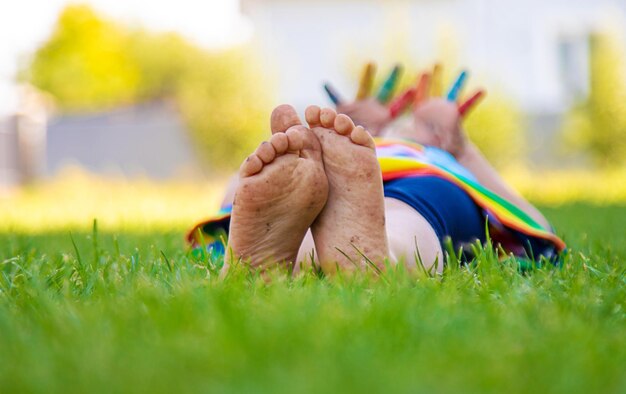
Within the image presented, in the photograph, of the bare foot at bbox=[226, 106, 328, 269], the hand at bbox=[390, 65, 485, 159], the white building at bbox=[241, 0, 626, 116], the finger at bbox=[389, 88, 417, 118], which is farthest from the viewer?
the white building at bbox=[241, 0, 626, 116]

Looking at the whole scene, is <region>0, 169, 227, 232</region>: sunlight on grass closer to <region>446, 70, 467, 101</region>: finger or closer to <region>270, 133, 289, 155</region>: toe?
<region>446, 70, 467, 101</region>: finger

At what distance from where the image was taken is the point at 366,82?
2.74m

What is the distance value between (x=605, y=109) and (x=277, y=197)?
9110 millimetres

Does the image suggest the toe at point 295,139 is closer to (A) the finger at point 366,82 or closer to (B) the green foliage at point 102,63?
(A) the finger at point 366,82

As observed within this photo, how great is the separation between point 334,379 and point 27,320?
0.60 metres

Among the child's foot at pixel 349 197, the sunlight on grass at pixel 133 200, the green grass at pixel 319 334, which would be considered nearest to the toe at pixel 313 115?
the child's foot at pixel 349 197

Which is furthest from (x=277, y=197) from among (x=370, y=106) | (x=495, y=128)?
(x=495, y=128)

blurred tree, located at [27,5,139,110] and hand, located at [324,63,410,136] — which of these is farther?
blurred tree, located at [27,5,139,110]

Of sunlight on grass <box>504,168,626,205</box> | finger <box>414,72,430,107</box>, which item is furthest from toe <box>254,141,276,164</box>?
sunlight on grass <box>504,168,626,205</box>

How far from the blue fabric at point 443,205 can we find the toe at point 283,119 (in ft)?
1.25

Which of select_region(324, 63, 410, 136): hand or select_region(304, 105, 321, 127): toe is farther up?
select_region(304, 105, 321, 127): toe

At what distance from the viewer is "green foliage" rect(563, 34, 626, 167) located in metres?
9.73

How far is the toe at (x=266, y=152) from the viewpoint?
1.57m

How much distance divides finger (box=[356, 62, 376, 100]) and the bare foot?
110 centimetres
